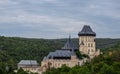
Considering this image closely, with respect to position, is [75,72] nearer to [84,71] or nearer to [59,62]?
[84,71]

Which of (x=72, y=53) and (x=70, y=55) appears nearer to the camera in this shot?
(x=70, y=55)

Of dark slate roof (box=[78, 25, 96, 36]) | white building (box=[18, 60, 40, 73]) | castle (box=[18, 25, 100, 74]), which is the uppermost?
dark slate roof (box=[78, 25, 96, 36])

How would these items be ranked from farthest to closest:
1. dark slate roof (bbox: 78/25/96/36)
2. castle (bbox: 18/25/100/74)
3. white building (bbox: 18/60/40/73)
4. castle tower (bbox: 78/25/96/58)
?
dark slate roof (bbox: 78/25/96/36), castle tower (bbox: 78/25/96/58), white building (bbox: 18/60/40/73), castle (bbox: 18/25/100/74)

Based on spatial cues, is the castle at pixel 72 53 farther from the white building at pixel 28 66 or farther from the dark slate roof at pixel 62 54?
the white building at pixel 28 66

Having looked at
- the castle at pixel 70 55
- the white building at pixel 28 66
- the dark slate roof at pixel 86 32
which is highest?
the dark slate roof at pixel 86 32

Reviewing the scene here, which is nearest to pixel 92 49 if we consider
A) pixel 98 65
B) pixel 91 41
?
pixel 91 41

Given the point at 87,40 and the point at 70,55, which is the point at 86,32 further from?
the point at 70,55

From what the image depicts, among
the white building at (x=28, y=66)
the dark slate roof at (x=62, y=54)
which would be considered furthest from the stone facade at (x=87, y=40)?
the white building at (x=28, y=66)

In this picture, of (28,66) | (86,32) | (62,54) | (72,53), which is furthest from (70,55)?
(86,32)

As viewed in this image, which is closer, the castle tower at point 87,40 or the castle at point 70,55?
the castle at point 70,55

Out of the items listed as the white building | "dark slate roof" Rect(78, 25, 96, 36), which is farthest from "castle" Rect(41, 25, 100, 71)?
the white building

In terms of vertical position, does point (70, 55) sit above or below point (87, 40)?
below

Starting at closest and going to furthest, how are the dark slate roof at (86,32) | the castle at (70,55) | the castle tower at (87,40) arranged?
the castle at (70,55) → the castle tower at (87,40) → the dark slate roof at (86,32)

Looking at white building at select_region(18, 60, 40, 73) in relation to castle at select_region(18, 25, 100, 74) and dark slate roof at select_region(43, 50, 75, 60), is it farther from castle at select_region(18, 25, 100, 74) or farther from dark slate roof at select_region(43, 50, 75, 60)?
dark slate roof at select_region(43, 50, 75, 60)
